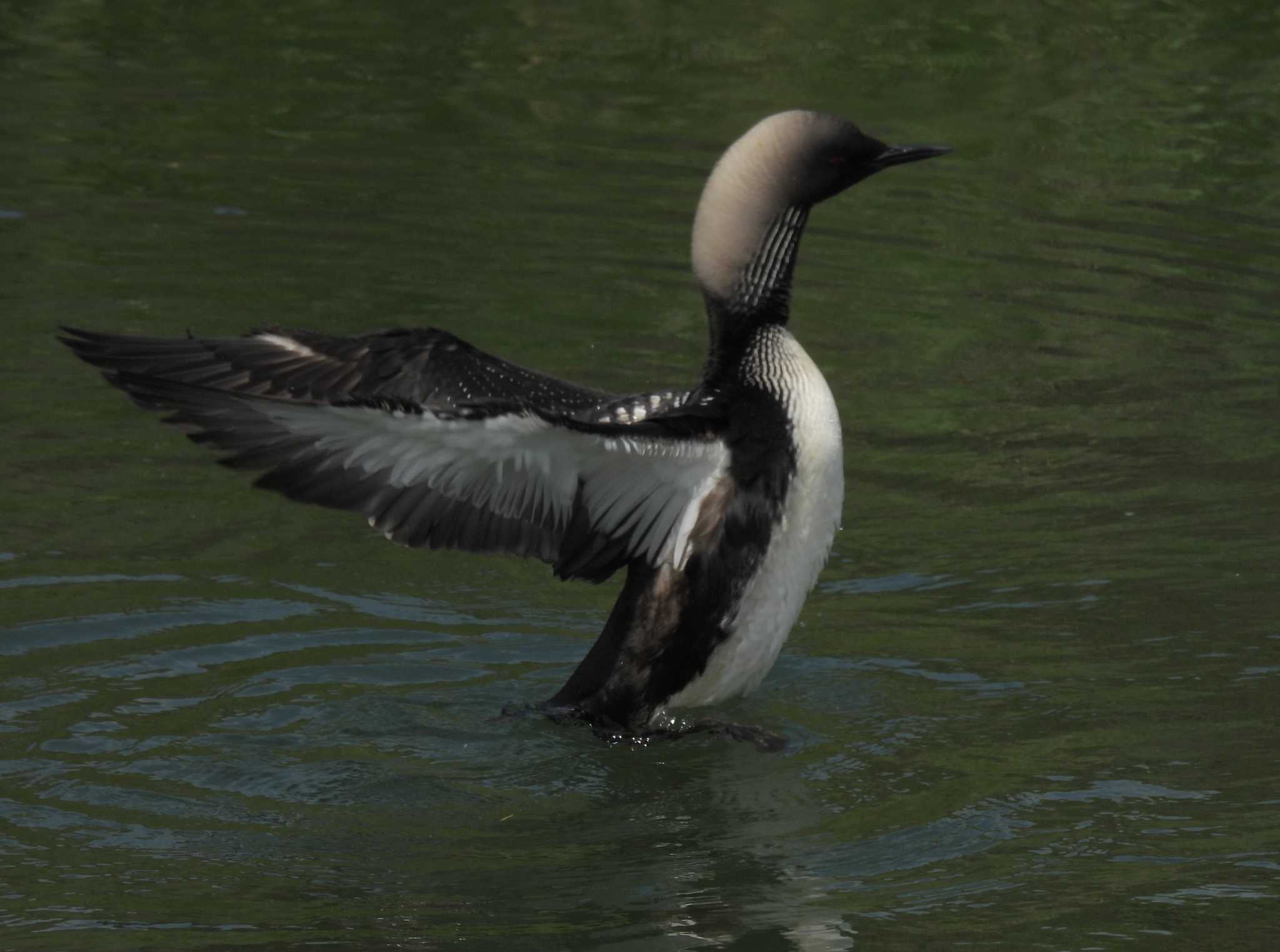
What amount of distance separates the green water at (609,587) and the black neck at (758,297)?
116 cm

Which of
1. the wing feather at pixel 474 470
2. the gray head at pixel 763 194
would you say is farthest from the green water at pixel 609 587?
the gray head at pixel 763 194

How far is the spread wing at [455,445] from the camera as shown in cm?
481

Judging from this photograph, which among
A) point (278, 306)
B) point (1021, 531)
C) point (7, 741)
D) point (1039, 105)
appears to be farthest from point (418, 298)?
point (1039, 105)

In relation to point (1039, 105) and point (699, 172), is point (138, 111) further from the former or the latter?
point (1039, 105)

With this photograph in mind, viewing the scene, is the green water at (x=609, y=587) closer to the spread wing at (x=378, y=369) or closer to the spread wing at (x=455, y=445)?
the spread wing at (x=455, y=445)

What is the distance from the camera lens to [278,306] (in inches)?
369

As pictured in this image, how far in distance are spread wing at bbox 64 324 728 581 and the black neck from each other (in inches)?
9.4

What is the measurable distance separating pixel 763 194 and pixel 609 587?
6.35ft

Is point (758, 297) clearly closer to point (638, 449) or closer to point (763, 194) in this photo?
point (763, 194)

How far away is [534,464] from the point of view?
5234 millimetres

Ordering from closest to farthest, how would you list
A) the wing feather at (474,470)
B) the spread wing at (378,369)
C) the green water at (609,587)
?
the wing feather at (474,470) < the green water at (609,587) < the spread wing at (378,369)

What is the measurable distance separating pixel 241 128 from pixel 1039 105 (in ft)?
16.5

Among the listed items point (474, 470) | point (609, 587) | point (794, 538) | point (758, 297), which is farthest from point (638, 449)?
point (609, 587)

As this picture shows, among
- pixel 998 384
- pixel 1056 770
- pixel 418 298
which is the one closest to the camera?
pixel 1056 770
